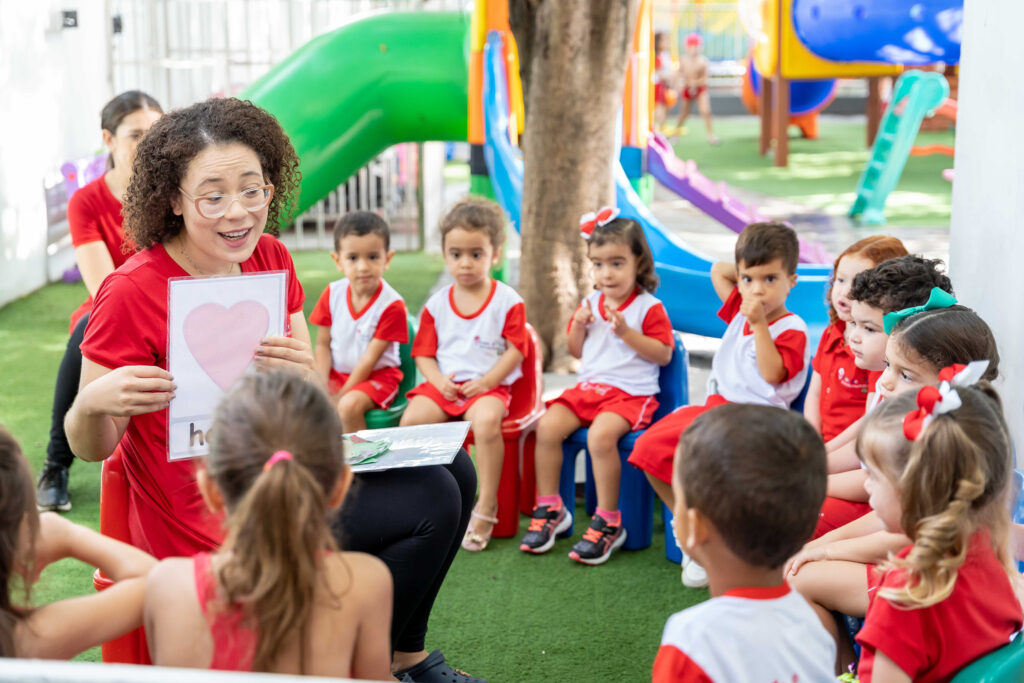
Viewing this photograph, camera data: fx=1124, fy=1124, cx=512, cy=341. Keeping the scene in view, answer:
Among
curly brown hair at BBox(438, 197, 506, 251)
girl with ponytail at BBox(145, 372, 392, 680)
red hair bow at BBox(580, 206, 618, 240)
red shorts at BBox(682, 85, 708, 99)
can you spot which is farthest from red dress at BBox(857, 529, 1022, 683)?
red shorts at BBox(682, 85, 708, 99)

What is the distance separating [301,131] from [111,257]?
2.57 meters

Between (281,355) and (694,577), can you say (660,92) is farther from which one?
(281,355)

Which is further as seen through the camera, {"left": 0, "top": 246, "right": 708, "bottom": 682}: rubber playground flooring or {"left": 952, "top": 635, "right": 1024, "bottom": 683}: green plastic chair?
{"left": 0, "top": 246, "right": 708, "bottom": 682}: rubber playground flooring

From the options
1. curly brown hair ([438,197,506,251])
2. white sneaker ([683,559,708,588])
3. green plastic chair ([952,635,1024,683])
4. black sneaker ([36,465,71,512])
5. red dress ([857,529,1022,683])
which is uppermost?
curly brown hair ([438,197,506,251])

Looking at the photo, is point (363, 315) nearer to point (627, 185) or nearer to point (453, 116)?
point (627, 185)

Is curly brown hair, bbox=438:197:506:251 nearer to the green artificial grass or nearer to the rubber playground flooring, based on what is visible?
the rubber playground flooring

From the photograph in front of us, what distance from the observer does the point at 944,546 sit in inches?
74.3

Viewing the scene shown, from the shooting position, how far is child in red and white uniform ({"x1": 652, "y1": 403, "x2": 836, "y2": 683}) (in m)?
1.67

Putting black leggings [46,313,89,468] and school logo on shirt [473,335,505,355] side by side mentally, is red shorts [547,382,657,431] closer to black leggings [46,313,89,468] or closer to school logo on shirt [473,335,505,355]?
school logo on shirt [473,335,505,355]

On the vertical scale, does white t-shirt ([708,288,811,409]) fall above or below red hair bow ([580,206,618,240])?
below

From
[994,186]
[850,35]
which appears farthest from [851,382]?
[850,35]

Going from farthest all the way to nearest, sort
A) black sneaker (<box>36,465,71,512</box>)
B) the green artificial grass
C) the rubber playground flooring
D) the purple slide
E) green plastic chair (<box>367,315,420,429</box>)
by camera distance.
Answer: the green artificial grass < the purple slide < green plastic chair (<box>367,315,420,429</box>) < black sneaker (<box>36,465,71,512</box>) < the rubber playground flooring

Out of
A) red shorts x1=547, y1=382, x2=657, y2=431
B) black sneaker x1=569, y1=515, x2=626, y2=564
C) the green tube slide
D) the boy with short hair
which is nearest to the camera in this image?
the boy with short hair

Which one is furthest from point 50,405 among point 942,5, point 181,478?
point 942,5
